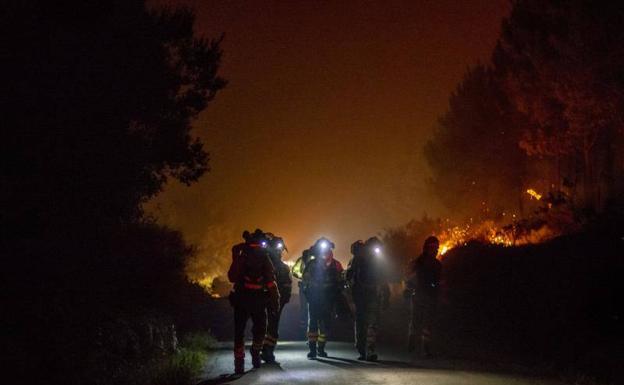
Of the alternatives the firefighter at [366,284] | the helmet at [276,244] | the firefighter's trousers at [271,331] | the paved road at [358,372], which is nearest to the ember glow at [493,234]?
the firefighter at [366,284]

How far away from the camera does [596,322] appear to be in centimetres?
1427

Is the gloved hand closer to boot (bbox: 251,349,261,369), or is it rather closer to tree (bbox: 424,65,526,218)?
boot (bbox: 251,349,261,369)

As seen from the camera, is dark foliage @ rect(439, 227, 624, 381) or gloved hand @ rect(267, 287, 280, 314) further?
dark foliage @ rect(439, 227, 624, 381)

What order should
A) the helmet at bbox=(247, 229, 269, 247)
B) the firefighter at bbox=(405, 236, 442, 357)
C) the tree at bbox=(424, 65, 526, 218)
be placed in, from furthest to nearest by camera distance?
the tree at bbox=(424, 65, 526, 218) → the firefighter at bbox=(405, 236, 442, 357) → the helmet at bbox=(247, 229, 269, 247)

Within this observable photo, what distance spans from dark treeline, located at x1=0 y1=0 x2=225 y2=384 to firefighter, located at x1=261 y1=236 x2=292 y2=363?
1.70m

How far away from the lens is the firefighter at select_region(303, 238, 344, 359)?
13938 millimetres

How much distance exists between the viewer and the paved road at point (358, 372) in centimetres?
1064

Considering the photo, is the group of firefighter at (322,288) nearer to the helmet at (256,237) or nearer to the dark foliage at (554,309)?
the helmet at (256,237)

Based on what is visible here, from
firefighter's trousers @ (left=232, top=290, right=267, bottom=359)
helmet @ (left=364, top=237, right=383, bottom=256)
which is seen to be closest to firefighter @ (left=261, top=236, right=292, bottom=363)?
firefighter's trousers @ (left=232, top=290, right=267, bottom=359)

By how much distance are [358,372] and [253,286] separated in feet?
6.61

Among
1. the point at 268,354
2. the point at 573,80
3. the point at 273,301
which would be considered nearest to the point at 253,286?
the point at 273,301

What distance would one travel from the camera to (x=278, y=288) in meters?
14.6

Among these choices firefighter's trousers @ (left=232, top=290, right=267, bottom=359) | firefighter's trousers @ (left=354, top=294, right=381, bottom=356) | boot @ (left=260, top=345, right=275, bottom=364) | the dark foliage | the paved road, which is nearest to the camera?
the paved road

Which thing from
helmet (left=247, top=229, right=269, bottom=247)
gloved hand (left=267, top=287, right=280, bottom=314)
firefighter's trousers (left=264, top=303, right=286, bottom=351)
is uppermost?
helmet (left=247, top=229, right=269, bottom=247)
